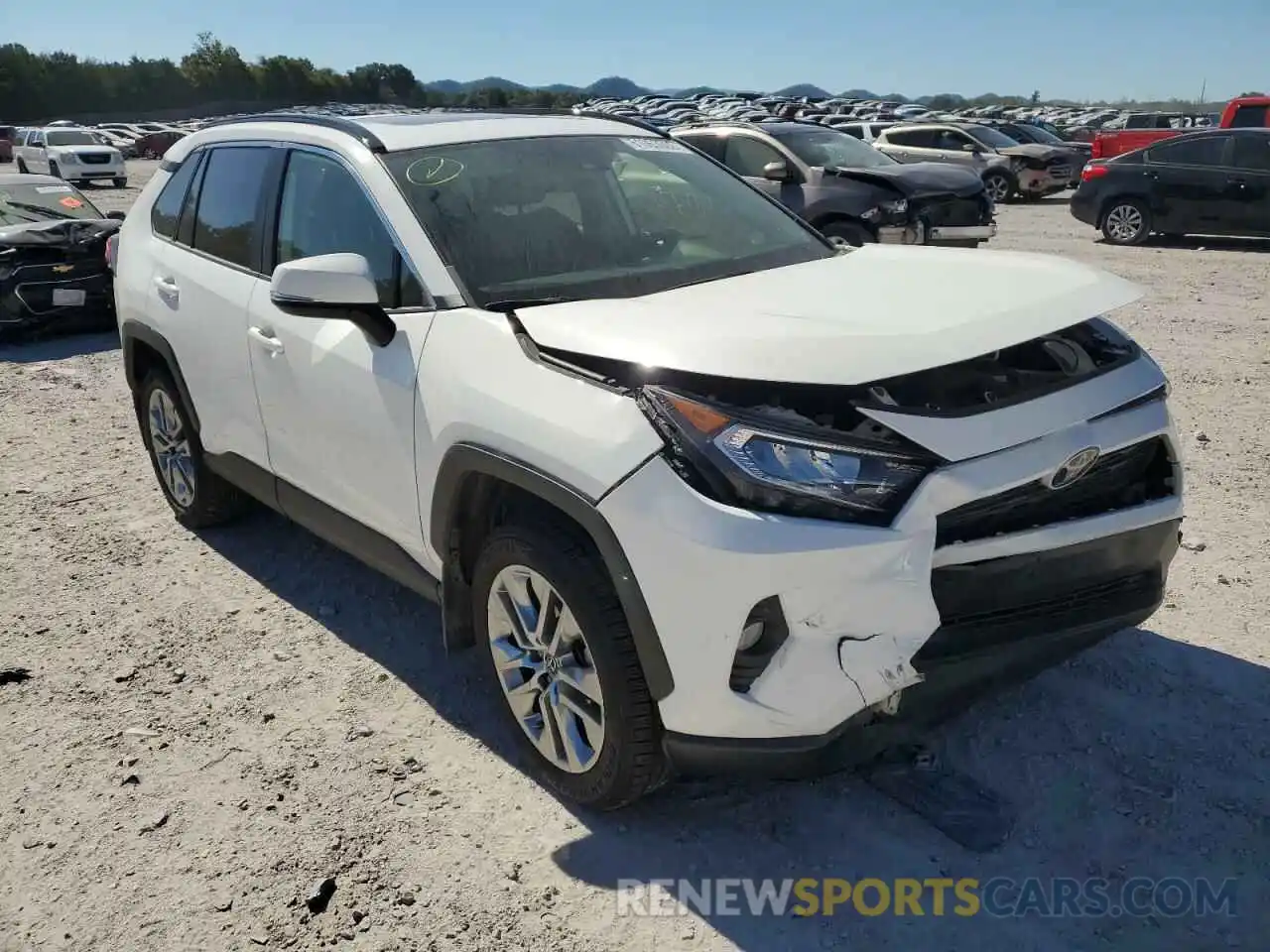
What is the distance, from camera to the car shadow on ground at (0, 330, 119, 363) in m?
9.23

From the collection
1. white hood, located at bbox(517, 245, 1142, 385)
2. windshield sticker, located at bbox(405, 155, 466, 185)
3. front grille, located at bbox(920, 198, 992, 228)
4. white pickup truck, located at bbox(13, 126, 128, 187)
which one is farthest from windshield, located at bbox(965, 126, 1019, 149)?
white pickup truck, located at bbox(13, 126, 128, 187)

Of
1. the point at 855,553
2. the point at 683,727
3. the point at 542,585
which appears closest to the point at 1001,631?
the point at 855,553

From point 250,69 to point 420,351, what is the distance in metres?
92.3

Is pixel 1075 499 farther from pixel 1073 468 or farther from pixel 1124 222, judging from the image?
pixel 1124 222

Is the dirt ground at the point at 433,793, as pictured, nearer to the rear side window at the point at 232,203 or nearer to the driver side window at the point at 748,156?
the rear side window at the point at 232,203

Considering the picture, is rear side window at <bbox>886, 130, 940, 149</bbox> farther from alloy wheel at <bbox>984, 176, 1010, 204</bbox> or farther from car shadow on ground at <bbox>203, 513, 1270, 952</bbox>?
car shadow on ground at <bbox>203, 513, 1270, 952</bbox>

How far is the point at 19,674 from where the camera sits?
3.82 meters

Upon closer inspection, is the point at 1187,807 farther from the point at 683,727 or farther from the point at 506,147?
the point at 506,147

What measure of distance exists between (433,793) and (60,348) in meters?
8.44

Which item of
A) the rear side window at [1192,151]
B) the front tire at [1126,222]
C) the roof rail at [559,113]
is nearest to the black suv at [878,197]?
the front tire at [1126,222]

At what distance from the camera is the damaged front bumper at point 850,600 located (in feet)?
7.28

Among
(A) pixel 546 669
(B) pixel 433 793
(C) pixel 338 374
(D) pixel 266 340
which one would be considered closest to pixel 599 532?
(A) pixel 546 669

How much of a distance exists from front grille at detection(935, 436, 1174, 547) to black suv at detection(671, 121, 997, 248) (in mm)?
7903

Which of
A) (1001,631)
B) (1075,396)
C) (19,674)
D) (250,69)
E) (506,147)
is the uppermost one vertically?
(250,69)
